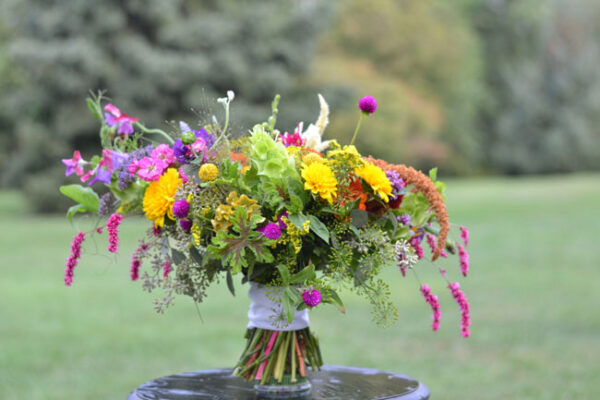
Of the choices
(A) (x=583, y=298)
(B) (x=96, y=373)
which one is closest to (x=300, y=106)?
(A) (x=583, y=298)

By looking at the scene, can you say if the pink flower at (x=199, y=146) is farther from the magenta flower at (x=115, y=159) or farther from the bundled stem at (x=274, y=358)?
the bundled stem at (x=274, y=358)

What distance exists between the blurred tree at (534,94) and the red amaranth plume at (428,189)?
38.7 metres

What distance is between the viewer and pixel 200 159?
250 centimetres

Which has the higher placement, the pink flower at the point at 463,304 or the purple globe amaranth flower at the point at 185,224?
the purple globe amaranth flower at the point at 185,224

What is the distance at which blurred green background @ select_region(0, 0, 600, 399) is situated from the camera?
7.32 meters

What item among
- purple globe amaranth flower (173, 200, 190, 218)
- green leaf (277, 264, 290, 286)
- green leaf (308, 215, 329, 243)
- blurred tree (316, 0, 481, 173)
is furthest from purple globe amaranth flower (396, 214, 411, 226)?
blurred tree (316, 0, 481, 173)

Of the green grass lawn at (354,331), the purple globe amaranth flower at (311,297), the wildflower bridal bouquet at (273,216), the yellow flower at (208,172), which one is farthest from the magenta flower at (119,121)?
the green grass lawn at (354,331)

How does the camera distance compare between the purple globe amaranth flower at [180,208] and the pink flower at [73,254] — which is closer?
the purple globe amaranth flower at [180,208]

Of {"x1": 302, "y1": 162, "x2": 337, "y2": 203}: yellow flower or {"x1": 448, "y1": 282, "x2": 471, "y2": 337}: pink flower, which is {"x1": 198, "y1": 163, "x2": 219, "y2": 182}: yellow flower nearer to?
{"x1": 302, "y1": 162, "x2": 337, "y2": 203}: yellow flower

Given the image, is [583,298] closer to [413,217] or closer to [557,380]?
[557,380]

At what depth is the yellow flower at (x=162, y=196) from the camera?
8.21 feet

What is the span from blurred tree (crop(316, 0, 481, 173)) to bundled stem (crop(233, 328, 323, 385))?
76.1ft

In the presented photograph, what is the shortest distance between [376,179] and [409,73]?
3156 centimetres

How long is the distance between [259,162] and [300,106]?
20080 millimetres
